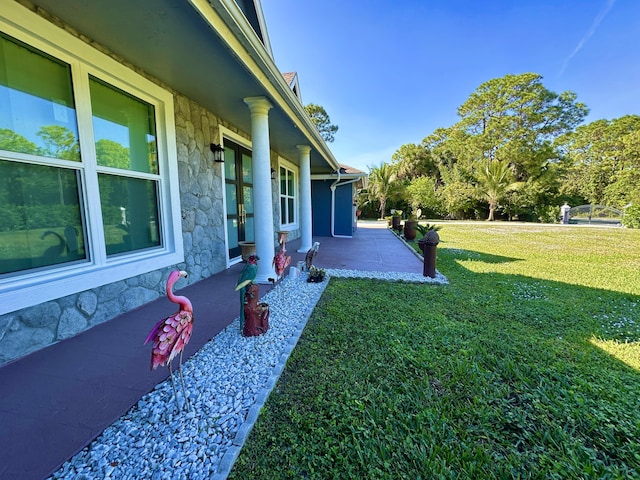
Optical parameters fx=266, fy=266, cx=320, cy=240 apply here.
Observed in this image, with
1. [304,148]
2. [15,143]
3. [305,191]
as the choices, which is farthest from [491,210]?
[15,143]

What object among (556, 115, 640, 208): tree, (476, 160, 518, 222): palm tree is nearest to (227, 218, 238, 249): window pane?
(476, 160, 518, 222): palm tree

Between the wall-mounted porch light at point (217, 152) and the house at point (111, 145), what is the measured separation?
0.38 feet

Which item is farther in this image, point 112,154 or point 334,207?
point 334,207

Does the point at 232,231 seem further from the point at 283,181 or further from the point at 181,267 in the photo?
the point at 283,181

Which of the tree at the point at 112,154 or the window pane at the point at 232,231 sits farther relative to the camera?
the window pane at the point at 232,231

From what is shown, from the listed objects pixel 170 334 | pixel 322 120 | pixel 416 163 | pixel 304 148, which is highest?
pixel 322 120

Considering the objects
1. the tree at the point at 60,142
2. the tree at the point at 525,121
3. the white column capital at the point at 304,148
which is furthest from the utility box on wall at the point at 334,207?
the tree at the point at 525,121

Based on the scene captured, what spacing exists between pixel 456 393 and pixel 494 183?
23.9m

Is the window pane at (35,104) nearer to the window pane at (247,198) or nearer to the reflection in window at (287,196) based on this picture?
the window pane at (247,198)

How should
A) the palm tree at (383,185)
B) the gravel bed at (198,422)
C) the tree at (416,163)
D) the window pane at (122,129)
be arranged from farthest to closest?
1. the tree at (416,163)
2. the palm tree at (383,185)
3. the window pane at (122,129)
4. the gravel bed at (198,422)

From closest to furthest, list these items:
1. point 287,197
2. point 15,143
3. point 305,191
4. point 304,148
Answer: point 15,143
point 304,148
point 305,191
point 287,197

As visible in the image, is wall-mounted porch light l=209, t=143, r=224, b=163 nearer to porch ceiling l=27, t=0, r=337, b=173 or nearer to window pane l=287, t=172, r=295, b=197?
porch ceiling l=27, t=0, r=337, b=173

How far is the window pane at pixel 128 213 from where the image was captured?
294 cm

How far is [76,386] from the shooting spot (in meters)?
1.84
